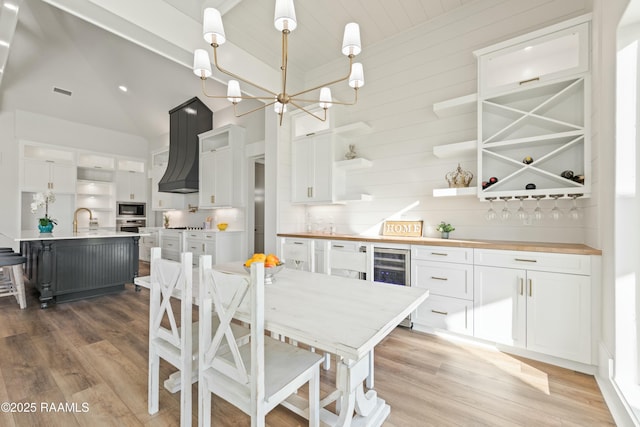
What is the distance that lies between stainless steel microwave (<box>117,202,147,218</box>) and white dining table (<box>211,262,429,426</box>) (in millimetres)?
6999

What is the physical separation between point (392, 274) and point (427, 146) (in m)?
1.52

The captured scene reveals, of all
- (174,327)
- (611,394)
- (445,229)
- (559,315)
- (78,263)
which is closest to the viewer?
(174,327)

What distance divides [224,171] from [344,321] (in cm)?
441

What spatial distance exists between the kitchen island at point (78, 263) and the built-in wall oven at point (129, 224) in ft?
9.12

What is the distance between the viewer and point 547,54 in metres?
2.37

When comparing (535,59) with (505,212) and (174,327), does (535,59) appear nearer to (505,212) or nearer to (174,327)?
(505,212)

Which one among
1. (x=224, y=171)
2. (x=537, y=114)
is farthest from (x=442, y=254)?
(x=224, y=171)

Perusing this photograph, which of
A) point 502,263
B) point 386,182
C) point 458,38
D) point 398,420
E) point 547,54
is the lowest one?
point 398,420

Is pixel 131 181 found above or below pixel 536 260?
above

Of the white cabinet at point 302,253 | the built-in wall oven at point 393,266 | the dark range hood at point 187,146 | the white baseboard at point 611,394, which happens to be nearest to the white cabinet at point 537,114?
the built-in wall oven at point 393,266

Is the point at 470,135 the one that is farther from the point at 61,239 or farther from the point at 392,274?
the point at 61,239

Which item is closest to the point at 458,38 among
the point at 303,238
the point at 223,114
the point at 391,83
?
the point at 391,83

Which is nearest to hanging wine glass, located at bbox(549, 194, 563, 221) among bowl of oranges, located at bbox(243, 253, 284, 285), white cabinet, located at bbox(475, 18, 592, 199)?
white cabinet, located at bbox(475, 18, 592, 199)

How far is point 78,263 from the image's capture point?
→ 12.1 ft
